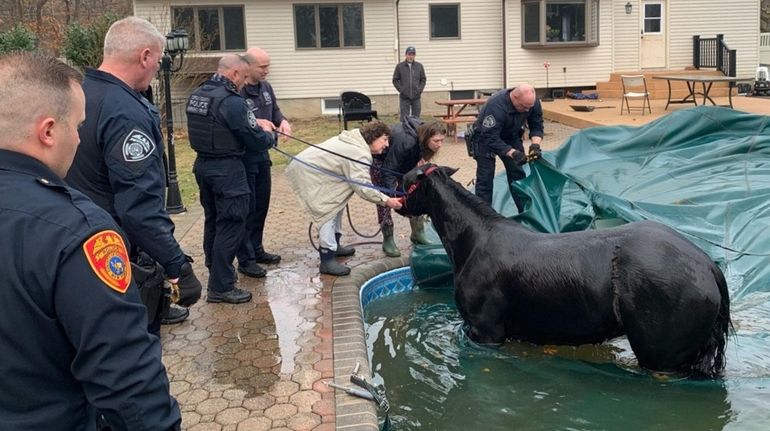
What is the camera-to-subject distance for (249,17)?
813 inches

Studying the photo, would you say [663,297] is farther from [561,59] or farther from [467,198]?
[561,59]

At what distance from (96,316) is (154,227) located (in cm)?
195

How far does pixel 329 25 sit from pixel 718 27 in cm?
1236

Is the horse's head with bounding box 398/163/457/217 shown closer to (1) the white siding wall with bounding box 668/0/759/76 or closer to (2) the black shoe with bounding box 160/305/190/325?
(2) the black shoe with bounding box 160/305/190/325

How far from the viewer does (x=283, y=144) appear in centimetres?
1547

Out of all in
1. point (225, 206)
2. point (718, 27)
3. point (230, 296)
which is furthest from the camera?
point (718, 27)

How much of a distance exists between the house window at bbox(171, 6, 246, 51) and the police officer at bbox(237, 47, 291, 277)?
14644 mm

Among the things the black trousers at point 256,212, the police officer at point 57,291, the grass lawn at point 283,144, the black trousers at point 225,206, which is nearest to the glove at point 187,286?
the black trousers at point 225,206

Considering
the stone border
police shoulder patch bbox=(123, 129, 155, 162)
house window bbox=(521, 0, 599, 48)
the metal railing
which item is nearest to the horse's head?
the stone border

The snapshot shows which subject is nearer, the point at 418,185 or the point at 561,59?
Result: the point at 418,185

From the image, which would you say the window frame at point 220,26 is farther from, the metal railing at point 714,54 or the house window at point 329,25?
the metal railing at point 714,54

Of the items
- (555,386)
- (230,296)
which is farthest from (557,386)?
(230,296)

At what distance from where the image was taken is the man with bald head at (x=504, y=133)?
7188 millimetres

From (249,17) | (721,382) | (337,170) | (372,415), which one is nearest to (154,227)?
(372,415)
